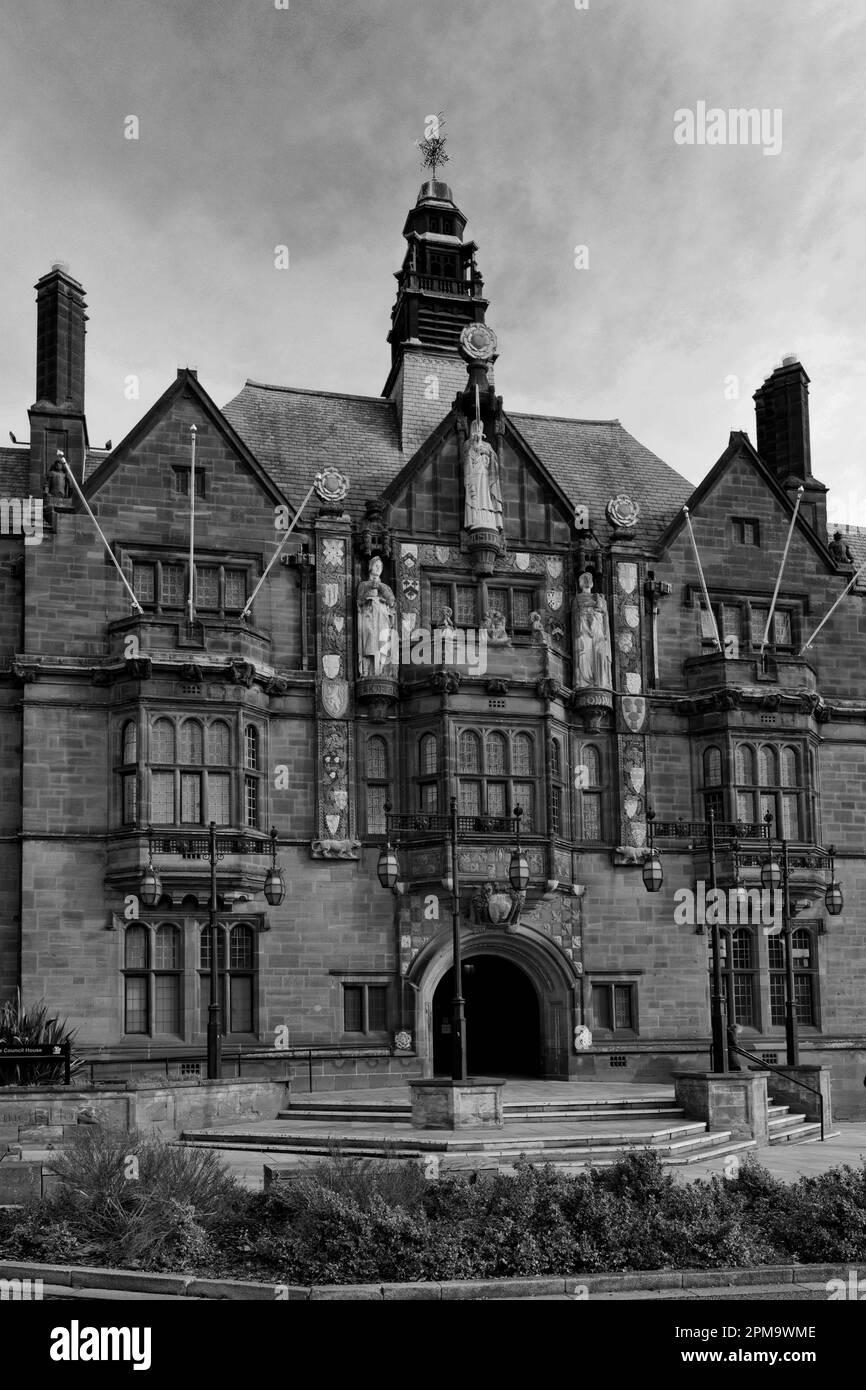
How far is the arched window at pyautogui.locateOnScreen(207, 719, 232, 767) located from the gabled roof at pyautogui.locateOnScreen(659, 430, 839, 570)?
13.6 m

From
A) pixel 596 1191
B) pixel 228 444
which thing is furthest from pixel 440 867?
pixel 596 1191

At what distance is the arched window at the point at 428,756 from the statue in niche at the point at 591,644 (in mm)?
4244

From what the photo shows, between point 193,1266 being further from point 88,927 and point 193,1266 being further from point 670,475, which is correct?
point 670,475

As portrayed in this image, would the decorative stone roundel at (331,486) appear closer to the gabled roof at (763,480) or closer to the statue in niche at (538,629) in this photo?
the statue in niche at (538,629)

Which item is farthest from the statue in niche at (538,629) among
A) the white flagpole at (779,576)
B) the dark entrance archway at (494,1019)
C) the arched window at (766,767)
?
the dark entrance archway at (494,1019)

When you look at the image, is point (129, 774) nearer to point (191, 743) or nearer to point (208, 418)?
point (191, 743)

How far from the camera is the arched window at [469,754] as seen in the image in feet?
133

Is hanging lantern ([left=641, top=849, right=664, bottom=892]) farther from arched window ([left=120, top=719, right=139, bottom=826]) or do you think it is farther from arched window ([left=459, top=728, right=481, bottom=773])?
arched window ([left=120, top=719, right=139, bottom=826])

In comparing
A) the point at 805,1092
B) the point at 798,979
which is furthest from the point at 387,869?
the point at 798,979

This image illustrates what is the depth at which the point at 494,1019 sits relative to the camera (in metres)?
43.7

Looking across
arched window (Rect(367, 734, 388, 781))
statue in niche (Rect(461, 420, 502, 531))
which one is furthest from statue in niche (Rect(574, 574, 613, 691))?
arched window (Rect(367, 734, 388, 781))

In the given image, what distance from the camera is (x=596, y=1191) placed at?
17484mm

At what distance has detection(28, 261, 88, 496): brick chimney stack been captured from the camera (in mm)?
40750
